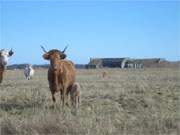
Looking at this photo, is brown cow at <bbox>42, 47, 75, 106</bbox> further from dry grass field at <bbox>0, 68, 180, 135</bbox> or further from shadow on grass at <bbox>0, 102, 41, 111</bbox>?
shadow on grass at <bbox>0, 102, 41, 111</bbox>

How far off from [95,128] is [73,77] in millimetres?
7667

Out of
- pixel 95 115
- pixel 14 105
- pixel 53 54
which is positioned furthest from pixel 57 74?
pixel 95 115

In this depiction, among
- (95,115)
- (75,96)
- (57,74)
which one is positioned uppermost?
(57,74)

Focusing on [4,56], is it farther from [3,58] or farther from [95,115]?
[95,115]

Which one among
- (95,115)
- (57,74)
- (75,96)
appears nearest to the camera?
(95,115)

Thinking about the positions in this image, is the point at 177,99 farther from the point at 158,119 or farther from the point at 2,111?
the point at 2,111

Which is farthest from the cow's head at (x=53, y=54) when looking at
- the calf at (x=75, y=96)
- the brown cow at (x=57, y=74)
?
the calf at (x=75, y=96)

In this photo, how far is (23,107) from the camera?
15.7m

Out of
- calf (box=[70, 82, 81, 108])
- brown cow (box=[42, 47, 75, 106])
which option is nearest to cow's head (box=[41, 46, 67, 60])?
brown cow (box=[42, 47, 75, 106])

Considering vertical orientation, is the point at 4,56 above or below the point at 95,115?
above

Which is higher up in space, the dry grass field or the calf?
the calf

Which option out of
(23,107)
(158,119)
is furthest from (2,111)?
(158,119)

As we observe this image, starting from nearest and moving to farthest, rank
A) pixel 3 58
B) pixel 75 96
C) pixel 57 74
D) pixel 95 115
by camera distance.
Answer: pixel 95 115 < pixel 75 96 < pixel 57 74 < pixel 3 58

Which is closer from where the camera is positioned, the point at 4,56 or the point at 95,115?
the point at 95,115
